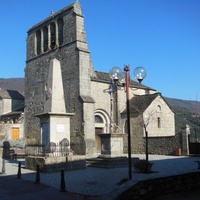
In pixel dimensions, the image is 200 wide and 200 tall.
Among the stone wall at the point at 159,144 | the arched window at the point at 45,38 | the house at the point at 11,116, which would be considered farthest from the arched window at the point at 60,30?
the stone wall at the point at 159,144

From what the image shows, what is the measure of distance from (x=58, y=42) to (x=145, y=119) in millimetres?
11850

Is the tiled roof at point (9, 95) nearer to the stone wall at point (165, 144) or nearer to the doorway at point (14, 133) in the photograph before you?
the doorway at point (14, 133)

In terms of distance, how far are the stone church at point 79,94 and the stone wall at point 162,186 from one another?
1344 centimetres

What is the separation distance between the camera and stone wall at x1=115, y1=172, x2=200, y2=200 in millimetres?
7434

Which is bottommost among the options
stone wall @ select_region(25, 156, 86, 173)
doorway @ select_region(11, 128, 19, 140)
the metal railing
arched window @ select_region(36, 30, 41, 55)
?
stone wall @ select_region(25, 156, 86, 173)

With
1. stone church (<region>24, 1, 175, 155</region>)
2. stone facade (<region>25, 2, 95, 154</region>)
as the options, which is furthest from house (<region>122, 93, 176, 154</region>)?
stone facade (<region>25, 2, 95, 154</region>)

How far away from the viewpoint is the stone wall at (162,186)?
7.43 meters

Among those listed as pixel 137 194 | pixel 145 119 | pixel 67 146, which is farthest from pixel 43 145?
pixel 145 119

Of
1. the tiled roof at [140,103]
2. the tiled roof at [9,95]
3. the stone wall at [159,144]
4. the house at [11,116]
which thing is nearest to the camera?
the stone wall at [159,144]

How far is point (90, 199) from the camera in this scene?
8.22m

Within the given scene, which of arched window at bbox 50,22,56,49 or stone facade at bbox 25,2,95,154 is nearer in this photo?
stone facade at bbox 25,2,95,154

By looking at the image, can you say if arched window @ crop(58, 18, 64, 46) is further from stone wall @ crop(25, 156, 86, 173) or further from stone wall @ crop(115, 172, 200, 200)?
stone wall @ crop(115, 172, 200, 200)

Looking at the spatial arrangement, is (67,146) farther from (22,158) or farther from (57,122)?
(22,158)

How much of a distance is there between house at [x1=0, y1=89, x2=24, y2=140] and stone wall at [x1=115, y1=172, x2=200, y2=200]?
28216 mm
